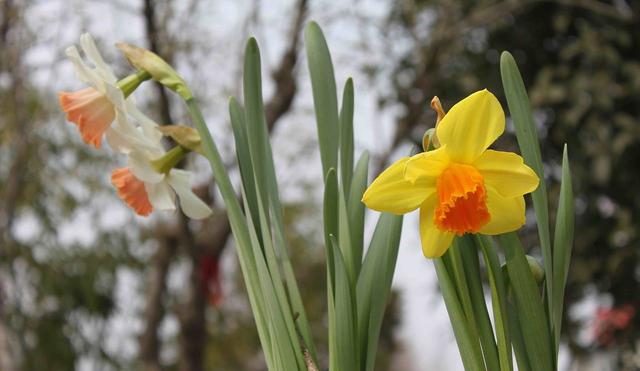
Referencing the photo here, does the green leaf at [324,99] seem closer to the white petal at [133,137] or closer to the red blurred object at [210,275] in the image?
the white petal at [133,137]

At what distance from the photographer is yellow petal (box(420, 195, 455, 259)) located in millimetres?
489

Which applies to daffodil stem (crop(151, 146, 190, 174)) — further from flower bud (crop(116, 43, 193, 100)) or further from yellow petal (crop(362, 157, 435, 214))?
yellow petal (crop(362, 157, 435, 214))

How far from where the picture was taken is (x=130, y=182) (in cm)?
61

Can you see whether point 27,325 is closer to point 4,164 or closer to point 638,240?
point 4,164

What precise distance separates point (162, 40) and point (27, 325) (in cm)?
124

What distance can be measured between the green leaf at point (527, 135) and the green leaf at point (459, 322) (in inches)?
2.2

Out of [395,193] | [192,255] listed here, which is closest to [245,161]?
[395,193]

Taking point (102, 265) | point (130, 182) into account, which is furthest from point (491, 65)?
point (130, 182)

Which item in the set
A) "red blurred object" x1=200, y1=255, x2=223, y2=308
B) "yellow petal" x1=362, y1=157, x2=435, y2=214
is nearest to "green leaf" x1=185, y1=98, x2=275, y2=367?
"yellow petal" x1=362, y1=157, x2=435, y2=214

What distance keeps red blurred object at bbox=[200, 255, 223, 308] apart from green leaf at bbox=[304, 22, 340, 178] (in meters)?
1.72

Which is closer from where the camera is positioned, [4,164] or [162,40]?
[162,40]

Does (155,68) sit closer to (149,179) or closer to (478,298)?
(149,179)

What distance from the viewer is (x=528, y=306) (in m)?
0.51

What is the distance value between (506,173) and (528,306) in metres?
0.09
